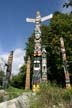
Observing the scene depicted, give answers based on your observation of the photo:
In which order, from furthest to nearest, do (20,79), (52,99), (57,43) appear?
(20,79)
(57,43)
(52,99)

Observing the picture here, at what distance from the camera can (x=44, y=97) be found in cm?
1491

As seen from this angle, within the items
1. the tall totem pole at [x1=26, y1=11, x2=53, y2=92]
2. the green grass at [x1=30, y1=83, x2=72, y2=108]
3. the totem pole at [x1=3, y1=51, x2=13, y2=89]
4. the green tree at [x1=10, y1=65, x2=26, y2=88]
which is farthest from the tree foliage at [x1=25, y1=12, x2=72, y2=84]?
the green grass at [x1=30, y1=83, x2=72, y2=108]

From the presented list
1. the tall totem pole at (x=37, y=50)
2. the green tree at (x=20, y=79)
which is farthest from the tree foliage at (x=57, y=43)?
the tall totem pole at (x=37, y=50)

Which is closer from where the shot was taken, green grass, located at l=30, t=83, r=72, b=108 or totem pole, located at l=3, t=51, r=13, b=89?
green grass, located at l=30, t=83, r=72, b=108

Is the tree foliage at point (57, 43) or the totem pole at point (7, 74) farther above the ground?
the tree foliage at point (57, 43)

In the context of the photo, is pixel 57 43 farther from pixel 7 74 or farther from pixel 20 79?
pixel 20 79

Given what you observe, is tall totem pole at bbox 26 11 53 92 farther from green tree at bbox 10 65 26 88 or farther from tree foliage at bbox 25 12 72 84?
green tree at bbox 10 65 26 88

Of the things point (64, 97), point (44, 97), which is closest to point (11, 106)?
point (44, 97)

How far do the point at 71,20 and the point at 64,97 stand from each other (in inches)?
958

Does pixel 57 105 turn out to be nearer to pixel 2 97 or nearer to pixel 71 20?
pixel 2 97

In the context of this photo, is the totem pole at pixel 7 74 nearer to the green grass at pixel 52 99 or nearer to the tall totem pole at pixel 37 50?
the tall totem pole at pixel 37 50

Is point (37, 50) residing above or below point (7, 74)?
above

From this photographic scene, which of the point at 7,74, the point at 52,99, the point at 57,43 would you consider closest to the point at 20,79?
the point at 57,43

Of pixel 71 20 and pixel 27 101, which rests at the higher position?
pixel 71 20
